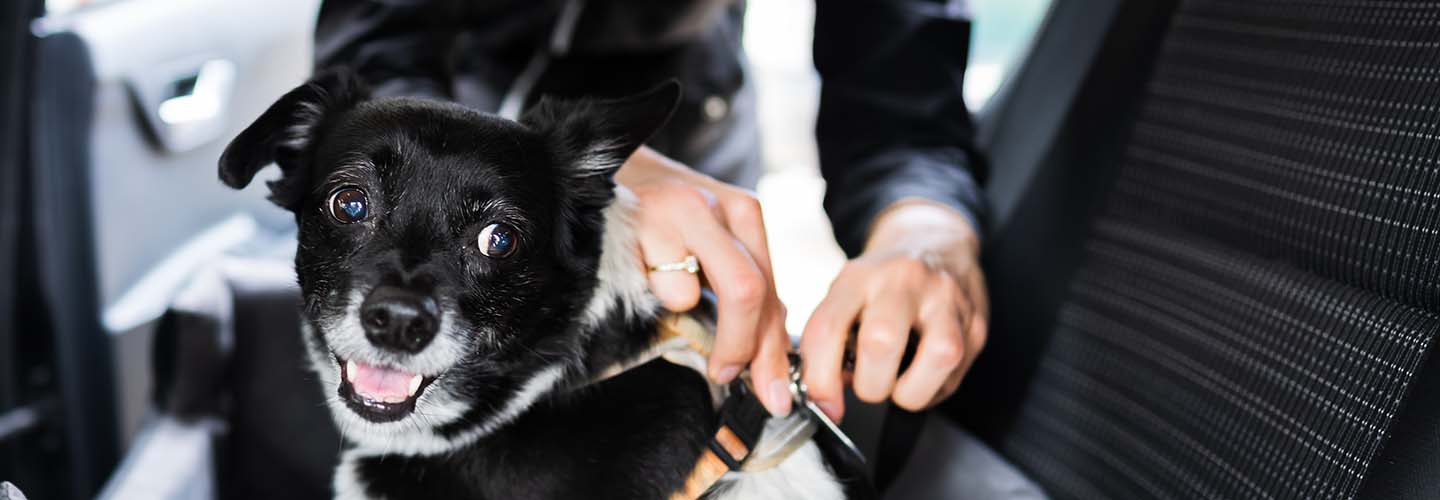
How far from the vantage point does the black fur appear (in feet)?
3.46

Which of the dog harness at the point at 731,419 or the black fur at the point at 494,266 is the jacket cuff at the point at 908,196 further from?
the black fur at the point at 494,266

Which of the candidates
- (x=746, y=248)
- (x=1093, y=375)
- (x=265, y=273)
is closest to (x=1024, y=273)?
(x=1093, y=375)

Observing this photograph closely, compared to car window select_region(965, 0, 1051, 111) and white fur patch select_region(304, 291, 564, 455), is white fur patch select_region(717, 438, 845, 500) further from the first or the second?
car window select_region(965, 0, 1051, 111)

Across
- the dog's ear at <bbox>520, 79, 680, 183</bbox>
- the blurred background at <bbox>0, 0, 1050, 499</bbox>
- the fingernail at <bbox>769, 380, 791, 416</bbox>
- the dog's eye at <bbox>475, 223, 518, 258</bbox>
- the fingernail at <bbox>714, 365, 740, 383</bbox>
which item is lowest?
the blurred background at <bbox>0, 0, 1050, 499</bbox>

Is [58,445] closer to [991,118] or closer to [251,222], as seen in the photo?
[251,222]

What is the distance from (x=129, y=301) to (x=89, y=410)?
0.22 meters

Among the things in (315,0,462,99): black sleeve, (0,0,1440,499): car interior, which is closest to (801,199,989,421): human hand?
(0,0,1440,499): car interior

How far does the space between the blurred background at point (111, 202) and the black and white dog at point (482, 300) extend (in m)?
0.66

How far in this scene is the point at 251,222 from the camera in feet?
7.36

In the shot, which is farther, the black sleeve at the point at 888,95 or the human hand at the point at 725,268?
→ the black sleeve at the point at 888,95

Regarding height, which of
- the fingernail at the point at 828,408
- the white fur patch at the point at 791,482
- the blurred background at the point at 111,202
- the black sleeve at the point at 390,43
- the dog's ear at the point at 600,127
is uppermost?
the dog's ear at the point at 600,127

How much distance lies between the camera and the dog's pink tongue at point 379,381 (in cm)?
105

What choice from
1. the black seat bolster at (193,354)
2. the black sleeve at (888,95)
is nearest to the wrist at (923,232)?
the black sleeve at (888,95)

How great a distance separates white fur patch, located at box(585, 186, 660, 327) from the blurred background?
633 millimetres
